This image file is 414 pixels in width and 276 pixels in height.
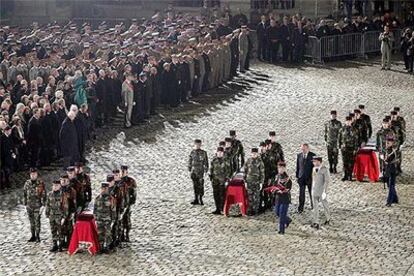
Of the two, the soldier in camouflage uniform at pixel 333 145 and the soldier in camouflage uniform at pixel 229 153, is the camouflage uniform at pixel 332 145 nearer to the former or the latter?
the soldier in camouflage uniform at pixel 333 145

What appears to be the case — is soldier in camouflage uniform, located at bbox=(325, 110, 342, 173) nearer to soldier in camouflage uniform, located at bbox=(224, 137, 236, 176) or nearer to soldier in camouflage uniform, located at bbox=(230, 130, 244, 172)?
soldier in camouflage uniform, located at bbox=(230, 130, 244, 172)

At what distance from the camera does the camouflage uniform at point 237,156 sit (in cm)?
2942

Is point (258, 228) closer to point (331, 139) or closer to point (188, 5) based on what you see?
point (331, 139)

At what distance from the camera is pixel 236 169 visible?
29.4 m

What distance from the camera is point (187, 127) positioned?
38.5m

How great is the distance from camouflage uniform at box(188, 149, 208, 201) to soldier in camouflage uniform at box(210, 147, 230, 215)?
488 mm

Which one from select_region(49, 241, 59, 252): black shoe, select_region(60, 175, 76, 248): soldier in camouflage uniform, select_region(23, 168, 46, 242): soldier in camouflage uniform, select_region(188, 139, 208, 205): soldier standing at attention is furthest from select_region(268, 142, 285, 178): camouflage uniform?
select_region(49, 241, 59, 252): black shoe

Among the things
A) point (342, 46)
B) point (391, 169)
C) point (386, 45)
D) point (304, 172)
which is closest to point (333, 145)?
point (391, 169)

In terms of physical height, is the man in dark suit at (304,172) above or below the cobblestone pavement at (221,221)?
above

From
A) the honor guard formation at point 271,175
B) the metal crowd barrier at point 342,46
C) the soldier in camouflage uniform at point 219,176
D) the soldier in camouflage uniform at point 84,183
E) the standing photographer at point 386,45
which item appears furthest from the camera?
the metal crowd barrier at point 342,46

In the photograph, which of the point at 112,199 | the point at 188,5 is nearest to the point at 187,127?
the point at 112,199

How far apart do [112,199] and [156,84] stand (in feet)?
52.8

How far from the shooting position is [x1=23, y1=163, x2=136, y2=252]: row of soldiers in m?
25.3

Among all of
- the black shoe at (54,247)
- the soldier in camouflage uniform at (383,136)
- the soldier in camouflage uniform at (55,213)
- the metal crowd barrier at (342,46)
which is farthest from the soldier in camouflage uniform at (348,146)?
the metal crowd barrier at (342,46)
